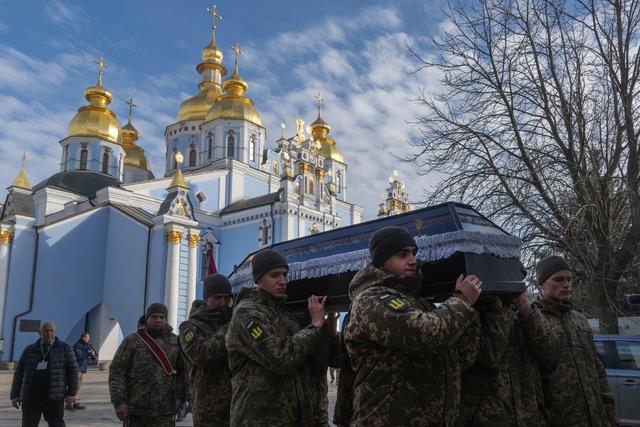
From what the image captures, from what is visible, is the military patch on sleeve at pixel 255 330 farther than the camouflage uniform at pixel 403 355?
Yes

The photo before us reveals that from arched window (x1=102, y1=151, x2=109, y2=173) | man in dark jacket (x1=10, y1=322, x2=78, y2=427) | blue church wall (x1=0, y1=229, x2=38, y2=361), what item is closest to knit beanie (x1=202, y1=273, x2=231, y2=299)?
man in dark jacket (x1=10, y1=322, x2=78, y2=427)

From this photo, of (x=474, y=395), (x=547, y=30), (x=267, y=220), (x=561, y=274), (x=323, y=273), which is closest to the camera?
(x=474, y=395)

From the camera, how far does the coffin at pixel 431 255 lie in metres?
3.57

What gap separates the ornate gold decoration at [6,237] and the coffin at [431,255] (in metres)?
23.8

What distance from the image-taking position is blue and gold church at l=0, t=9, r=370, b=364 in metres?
26.0

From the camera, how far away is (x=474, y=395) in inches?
134

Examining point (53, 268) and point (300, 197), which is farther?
point (300, 197)

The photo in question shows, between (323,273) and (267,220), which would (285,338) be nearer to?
(323,273)

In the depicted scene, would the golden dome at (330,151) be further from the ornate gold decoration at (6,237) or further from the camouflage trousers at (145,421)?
the camouflage trousers at (145,421)

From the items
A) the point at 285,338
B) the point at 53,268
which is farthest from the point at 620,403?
the point at 53,268

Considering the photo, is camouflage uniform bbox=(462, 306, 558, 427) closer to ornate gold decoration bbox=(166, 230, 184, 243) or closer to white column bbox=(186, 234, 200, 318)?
ornate gold decoration bbox=(166, 230, 184, 243)

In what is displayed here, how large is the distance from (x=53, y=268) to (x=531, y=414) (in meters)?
26.1

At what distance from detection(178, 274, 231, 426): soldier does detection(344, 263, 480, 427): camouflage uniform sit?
1587 millimetres

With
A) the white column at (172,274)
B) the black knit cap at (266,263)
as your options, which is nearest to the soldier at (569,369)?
the black knit cap at (266,263)
